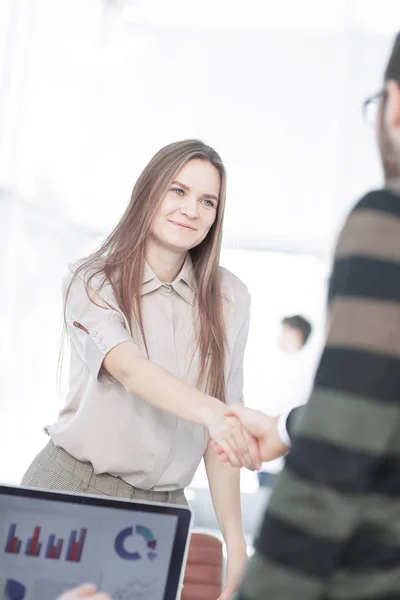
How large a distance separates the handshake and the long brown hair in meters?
0.22

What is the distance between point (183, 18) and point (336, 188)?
5.14ft

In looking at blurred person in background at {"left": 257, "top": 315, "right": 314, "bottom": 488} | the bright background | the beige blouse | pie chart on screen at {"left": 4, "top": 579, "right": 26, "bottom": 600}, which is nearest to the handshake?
the beige blouse

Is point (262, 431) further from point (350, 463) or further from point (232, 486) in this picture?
point (350, 463)

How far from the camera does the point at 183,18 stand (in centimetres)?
538

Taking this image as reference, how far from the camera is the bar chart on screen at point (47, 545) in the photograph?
1102 mm

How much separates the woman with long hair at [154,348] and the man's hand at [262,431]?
0.37 feet

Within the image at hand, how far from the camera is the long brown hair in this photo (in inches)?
68.1

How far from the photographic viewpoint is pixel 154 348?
175 centimetres

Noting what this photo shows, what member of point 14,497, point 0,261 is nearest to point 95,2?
point 0,261

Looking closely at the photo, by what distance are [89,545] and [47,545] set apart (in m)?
0.06

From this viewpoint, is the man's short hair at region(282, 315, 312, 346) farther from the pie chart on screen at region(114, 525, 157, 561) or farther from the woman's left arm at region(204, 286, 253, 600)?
the pie chart on screen at region(114, 525, 157, 561)

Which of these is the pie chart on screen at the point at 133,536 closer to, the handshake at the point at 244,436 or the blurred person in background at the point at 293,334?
the handshake at the point at 244,436

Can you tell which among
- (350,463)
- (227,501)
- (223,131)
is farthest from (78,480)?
(223,131)

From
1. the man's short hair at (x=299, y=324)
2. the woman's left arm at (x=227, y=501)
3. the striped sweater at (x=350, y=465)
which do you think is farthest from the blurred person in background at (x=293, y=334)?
the striped sweater at (x=350, y=465)
